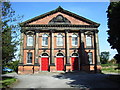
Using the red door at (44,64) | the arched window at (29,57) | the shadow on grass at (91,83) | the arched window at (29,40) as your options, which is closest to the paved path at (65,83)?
the shadow on grass at (91,83)

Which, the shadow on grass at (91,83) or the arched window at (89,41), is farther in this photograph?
the arched window at (89,41)

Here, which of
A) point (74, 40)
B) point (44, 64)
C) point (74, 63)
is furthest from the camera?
point (74, 40)

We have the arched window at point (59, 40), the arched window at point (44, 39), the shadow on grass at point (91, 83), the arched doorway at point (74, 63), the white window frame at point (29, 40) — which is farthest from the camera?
the arched window at point (59, 40)

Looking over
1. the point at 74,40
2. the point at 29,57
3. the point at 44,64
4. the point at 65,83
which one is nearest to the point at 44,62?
the point at 44,64

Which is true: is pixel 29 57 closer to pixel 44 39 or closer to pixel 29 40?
pixel 29 40

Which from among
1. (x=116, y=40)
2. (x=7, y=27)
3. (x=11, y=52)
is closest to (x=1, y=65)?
(x=11, y=52)

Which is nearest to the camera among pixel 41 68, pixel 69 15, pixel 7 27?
pixel 7 27

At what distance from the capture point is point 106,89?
1127cm

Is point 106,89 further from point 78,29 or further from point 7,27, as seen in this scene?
point 78,29

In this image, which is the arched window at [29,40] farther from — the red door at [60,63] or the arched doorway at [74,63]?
the arched doorway at [74,63]

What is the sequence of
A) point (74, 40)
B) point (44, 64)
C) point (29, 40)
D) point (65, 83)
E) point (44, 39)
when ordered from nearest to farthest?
1. point (65, 83)
2. point (44, 64)
3. point (29, 40)
4. point (44, 39)
5. point (74, 40)

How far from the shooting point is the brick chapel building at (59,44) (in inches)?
977

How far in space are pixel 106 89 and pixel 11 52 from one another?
349 inches

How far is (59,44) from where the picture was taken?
A: 25844 mm
